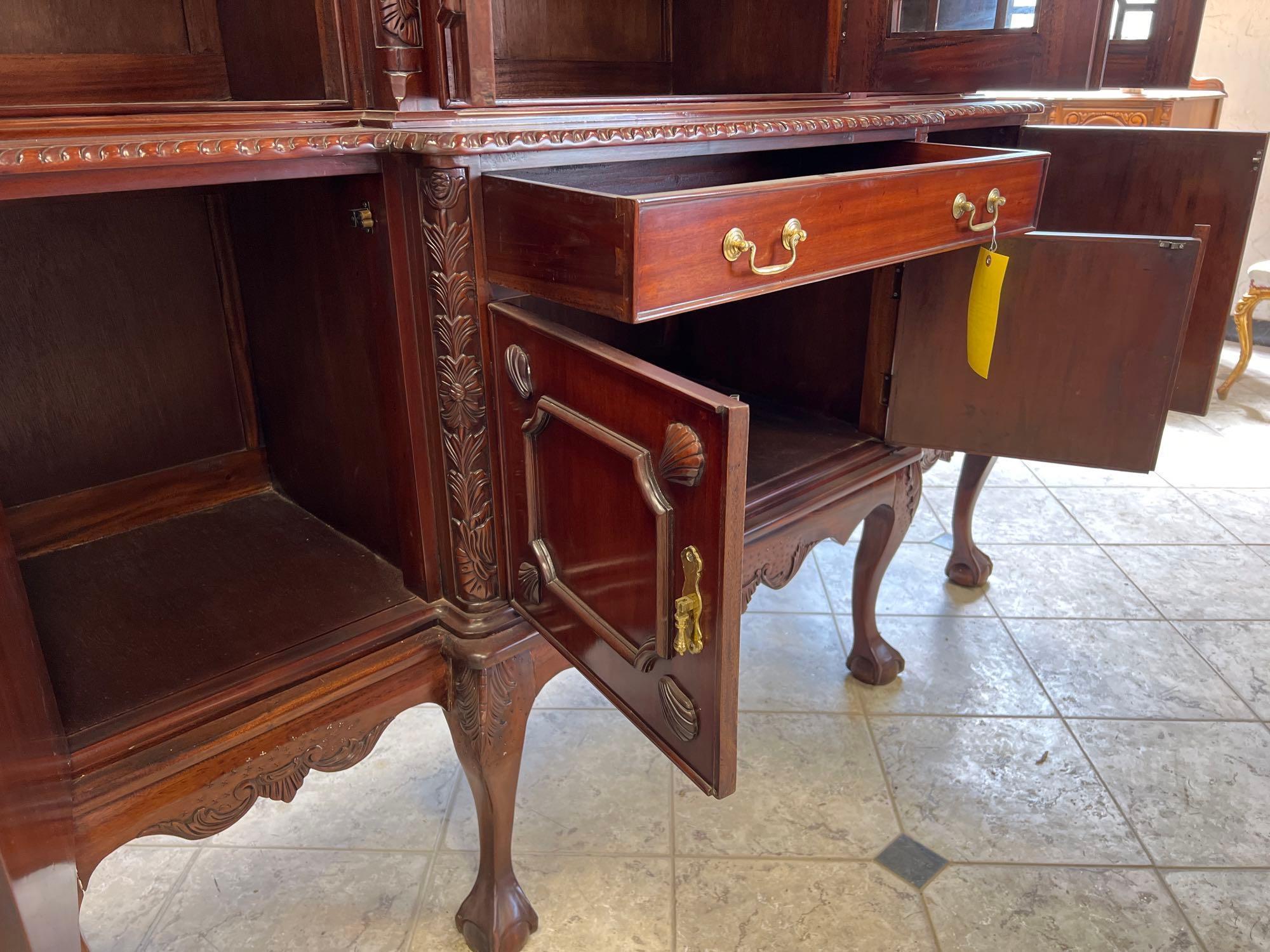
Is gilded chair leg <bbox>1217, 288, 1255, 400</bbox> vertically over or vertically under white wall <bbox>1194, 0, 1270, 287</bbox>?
under

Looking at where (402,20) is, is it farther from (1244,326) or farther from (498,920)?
(1244,326)

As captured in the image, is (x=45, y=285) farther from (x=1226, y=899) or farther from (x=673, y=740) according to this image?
(x=1226, y=899)

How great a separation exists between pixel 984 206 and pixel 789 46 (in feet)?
1.63

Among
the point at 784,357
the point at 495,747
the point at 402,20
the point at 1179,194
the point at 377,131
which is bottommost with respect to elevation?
the point at 495,747

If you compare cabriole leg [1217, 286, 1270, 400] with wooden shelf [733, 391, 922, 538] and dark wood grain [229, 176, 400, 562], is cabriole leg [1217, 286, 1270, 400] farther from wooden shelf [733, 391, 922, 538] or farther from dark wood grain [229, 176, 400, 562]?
dark wood grain [229, 176, 400, 562]

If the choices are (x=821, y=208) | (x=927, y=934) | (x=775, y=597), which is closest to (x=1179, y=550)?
(x=775, y=597)

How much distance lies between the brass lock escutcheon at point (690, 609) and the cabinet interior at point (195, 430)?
1.39 ft

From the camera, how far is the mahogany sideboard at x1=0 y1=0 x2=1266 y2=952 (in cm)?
89

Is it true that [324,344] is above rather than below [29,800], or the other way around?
above

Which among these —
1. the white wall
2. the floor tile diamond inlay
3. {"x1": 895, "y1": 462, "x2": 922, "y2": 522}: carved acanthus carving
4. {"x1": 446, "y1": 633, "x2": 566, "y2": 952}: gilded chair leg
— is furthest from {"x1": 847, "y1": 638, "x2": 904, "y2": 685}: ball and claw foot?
the white wall

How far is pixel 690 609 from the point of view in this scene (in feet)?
Answer: 2.86

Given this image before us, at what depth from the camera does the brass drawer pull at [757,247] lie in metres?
0.96

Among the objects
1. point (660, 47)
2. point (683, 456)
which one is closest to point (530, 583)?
point (683, 456)

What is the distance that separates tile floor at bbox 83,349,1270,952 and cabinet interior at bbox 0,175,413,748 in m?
0.55
